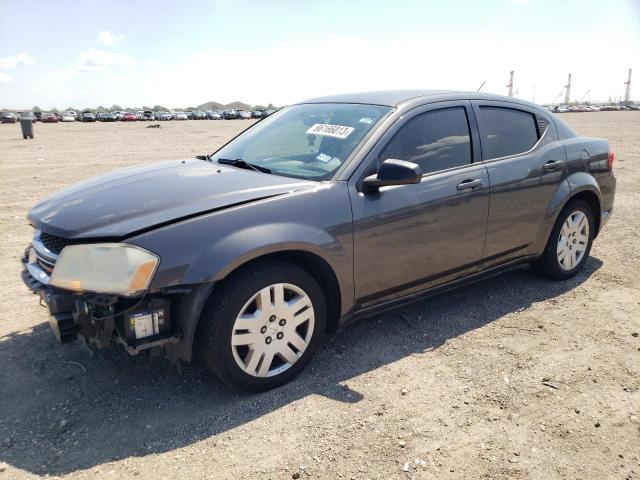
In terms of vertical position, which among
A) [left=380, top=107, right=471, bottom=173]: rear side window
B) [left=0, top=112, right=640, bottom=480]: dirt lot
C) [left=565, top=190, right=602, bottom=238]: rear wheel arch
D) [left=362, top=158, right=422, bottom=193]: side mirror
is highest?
[left=380, top=107, right=471, bottom=173]: rear side window

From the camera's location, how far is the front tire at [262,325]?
105 inches

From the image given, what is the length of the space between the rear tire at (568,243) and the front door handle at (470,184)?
1174 millimetres

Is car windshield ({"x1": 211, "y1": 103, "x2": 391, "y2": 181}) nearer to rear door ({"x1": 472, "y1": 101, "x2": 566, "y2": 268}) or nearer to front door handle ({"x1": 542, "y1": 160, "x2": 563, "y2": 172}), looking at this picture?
rear door ({"x1": 472, "y1": 101, "x2": 566, "y2": 268})

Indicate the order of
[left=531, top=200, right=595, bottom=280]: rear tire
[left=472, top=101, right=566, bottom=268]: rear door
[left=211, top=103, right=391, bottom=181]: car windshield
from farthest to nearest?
[left=531, top=200, right=595, bottom=280]: rear tire
[left=472, top=101, right=566, bottom=268]: rear door
[left=211, top=103, right=391, bottom=181]: car windshield

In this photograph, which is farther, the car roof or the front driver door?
the car roof

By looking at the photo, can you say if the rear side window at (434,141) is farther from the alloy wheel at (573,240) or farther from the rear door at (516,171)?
the alloy wheel at (573,240)

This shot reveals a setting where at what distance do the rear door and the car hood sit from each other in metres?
1.62

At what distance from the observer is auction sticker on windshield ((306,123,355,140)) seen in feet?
11.1

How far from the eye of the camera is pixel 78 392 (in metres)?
2.89

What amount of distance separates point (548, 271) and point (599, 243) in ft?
5.61

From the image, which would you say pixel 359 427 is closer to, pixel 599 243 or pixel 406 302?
pixel 406 302

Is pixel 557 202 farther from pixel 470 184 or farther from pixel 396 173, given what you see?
pixel 396 173

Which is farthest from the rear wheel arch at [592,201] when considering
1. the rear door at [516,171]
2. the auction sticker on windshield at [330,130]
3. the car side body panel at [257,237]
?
the car side body panel at [257,237]

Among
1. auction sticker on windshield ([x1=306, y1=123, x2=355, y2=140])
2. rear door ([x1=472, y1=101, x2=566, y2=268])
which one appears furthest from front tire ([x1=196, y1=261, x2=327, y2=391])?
rear door ([x1=472, y1=101, x2=566, y2=268])
